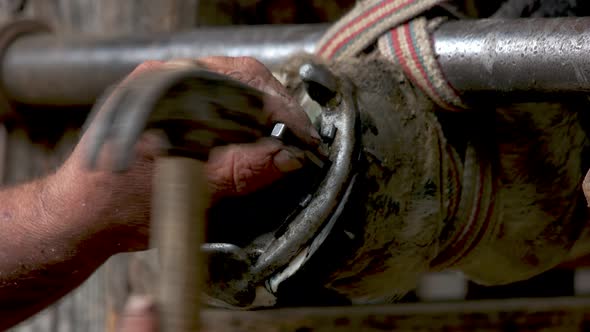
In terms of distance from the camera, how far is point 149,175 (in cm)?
63

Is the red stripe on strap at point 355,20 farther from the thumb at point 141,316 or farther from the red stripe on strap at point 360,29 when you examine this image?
the thumb at point 141,316

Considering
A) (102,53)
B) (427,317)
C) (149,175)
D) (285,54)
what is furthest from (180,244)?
(427,317)

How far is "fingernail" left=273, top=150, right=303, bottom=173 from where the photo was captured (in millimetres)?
642

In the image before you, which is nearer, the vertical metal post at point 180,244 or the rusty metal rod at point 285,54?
the vertical metal post at point 180,244

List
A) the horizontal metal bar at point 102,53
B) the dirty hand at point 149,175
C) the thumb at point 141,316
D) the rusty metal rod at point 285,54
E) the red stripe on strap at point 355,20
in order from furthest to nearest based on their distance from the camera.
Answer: the horizontal metal bar at point 102,53
the red stripe on strap at point 355,20
the rusty metal rod at point 285,54
the dirty hand at point 149,175
the thumb at point 141,316

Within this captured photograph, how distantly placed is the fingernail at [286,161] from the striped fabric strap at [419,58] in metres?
0.19

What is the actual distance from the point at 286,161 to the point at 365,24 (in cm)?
24

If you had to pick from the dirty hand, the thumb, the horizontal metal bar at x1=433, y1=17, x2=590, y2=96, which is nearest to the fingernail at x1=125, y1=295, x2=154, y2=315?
the thumb

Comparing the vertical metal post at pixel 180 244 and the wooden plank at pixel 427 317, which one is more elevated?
the vertical metal post at pixel 180 244

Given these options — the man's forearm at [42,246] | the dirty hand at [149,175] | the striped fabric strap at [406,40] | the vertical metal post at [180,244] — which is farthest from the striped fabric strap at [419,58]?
the vertical metal post at [180,244]

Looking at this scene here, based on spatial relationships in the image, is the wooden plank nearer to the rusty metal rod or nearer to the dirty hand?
the rusty metal rod

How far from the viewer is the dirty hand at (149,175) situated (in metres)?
0.63

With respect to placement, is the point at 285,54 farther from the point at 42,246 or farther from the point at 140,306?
the point at 140,306

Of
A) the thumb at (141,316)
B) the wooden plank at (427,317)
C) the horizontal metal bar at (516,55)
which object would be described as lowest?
the wooden plank at (427,317)
